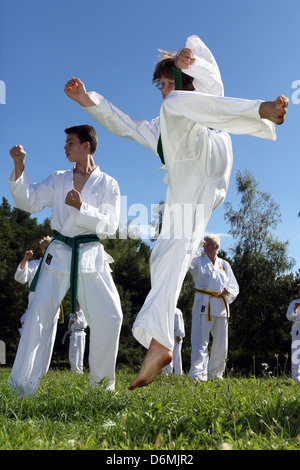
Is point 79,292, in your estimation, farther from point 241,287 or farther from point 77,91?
point 241,287

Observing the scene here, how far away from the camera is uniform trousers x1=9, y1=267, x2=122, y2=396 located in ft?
15.4

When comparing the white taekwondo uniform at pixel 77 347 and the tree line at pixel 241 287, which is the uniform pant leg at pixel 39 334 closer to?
the white taekwondo uniform at pixel 77 347

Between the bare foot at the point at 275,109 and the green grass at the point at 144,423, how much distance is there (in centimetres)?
190

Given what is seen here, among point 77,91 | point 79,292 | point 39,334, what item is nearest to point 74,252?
point 79,292

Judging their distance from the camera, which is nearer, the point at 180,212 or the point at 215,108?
the point at 215,108

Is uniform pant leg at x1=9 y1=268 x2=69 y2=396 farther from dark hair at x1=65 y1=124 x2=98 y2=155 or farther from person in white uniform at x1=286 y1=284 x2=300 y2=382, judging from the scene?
person in white uniform at x1=286 y1=284 x2=300 y2=382

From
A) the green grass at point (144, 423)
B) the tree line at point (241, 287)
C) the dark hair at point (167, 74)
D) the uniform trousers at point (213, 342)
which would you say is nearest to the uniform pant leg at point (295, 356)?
the uniform trousers at point (213, 342)

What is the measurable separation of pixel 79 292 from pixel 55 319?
361 mm

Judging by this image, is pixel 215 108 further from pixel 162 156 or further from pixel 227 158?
pixel 162 156

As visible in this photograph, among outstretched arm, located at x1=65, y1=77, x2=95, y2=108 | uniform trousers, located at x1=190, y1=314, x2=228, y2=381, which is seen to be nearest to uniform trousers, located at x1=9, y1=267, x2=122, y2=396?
outstretched arm, located at x1=65, y1=77, x2=95, y2=108

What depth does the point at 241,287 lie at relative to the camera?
1315 inches
